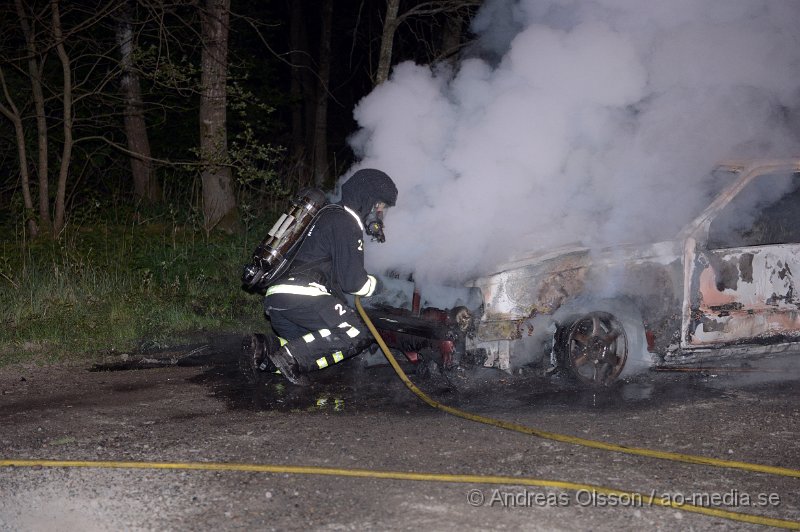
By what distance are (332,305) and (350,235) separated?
55 centimetres

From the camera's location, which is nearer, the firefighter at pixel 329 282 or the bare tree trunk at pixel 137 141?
the firefighter at pixel 329 282

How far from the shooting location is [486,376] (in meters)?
6.59

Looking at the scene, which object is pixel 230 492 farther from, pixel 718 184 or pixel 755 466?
pixel 718 184

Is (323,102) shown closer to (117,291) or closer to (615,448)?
(117,291)

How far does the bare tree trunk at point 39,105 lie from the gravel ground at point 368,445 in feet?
15.4

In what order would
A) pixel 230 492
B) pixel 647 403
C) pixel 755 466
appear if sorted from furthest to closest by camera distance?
1. pixel 647 403
2. pixel 755 466
3. pixel 230 492

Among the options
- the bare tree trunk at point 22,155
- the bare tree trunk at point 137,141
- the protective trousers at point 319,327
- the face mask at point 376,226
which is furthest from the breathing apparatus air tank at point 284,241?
the bare tree trunk at point 137,141

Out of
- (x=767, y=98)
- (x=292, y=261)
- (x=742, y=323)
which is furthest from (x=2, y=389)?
(x=767, y=98)

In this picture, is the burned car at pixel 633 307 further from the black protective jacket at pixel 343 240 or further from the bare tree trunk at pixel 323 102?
the bare tree trunk at pixel 323 102

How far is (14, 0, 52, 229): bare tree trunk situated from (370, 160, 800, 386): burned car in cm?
631

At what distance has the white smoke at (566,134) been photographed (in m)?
6.45

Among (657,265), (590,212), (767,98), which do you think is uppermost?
(767,98)

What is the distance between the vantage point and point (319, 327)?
6.22 meters

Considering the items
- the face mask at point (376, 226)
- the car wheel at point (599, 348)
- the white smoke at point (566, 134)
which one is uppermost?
the white smoke at point (566, 134)
